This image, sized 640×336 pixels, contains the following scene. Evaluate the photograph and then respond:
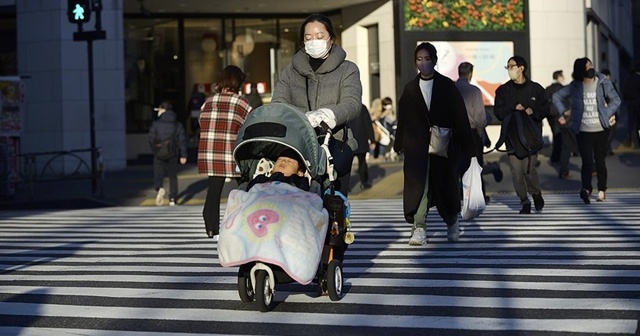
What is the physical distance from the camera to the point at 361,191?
24.2m

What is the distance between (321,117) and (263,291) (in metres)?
1.33

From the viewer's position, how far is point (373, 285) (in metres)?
9.81

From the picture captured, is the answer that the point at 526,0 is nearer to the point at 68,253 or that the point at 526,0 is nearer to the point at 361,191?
the point at 361,191

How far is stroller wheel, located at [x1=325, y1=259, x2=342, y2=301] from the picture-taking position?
885 centimetres

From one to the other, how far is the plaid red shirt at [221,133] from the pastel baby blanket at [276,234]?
574 cm

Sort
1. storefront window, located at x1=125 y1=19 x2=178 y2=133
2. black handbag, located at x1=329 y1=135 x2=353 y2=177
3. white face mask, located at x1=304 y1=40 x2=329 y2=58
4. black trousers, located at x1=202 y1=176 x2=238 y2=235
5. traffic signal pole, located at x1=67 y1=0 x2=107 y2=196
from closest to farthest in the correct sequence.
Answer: black handbag, located at x1=329 y1=135 x2=353 y2=177 < white face mask, located at x1=304 y1=40 x2=329 y2=58 < black trousers, located at x1=202 y1=176 x2=238 y2=235 < traffic signal pole, located at x1=67 y1=0 x2=107 y2=196 < storefront window, located at x1=125 y1=19 x2=178 y2=133

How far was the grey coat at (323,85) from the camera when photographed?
9789 mm

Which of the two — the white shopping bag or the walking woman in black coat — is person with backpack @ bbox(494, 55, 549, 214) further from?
the walking woman in black coat

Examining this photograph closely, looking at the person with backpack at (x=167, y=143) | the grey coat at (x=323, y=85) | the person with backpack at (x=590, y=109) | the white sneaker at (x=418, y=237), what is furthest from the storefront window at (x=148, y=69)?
the grey coat at (x=323, y=85)

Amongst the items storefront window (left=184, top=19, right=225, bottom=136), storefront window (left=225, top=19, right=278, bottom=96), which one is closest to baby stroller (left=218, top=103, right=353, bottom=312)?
storefront window (left=184, top=19, right=225, bottom=136)

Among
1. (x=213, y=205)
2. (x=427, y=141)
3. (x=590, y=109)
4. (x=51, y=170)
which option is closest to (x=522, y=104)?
(x=590, y=109)

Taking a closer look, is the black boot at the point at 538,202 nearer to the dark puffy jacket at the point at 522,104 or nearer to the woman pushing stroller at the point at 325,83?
the dark puffy jacket at the point at 522,104

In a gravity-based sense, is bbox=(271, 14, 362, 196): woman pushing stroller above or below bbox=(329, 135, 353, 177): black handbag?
above

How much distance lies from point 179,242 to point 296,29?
25.8 m
